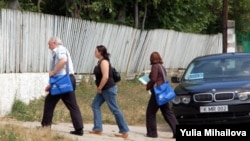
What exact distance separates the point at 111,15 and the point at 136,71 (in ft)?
8.20

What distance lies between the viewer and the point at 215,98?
10062mm

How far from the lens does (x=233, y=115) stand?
995cm

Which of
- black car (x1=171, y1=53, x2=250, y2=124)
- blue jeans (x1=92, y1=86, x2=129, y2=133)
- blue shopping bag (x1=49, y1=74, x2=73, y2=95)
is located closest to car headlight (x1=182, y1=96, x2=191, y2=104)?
black car (x1=171, y1=53, x2=250, y2=124)

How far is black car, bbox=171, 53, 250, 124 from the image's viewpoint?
9.94 m

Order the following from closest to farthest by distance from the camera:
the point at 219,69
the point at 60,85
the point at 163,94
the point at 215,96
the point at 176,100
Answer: the point at 60,85, the point at 163,94, the point at 215,96, the point at 176,100, the point at 219,69

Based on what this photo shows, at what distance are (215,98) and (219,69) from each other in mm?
1388

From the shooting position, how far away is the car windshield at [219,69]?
11094mm

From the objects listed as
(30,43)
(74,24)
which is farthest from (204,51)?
(30,43)

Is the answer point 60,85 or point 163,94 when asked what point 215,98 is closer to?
point 163,94

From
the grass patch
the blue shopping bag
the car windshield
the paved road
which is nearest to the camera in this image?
the grass patch

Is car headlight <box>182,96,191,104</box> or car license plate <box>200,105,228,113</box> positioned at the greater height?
car headlight <box>182,96,191,104</box>

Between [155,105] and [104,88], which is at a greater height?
[104,88]

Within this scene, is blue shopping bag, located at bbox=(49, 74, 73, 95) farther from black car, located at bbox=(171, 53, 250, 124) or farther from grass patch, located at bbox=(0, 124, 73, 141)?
black car, located at bbox=(171, 53, 250, 124)

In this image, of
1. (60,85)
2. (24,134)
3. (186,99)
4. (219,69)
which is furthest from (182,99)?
(24,134)
